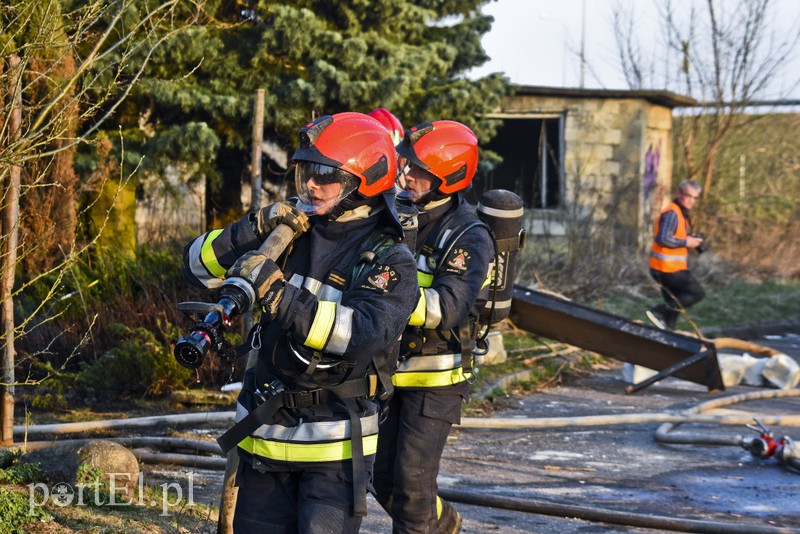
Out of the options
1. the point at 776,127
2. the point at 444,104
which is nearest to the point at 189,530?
the point at 444,104

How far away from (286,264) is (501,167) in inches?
767

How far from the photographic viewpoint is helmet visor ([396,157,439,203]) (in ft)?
15.9

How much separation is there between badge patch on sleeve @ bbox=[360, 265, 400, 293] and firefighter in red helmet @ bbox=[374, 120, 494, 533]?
0.92 metres

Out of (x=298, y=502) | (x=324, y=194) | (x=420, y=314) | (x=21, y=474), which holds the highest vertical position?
(x=324, y=194)

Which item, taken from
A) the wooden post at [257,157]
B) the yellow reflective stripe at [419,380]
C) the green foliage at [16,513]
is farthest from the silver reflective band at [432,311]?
→ the wooden post at [257,157]

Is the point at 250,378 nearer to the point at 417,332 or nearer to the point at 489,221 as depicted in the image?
the point at 417,332

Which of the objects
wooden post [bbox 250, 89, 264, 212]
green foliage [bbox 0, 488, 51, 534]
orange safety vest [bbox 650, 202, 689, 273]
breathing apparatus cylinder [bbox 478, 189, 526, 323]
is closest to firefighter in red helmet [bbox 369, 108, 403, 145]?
wooden post [bbox 250, 89, 264, 212]

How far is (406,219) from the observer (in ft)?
13.6

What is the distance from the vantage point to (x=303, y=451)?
3314 mm

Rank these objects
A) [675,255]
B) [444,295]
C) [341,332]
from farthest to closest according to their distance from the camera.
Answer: [675,255], [444,295], [341,332]

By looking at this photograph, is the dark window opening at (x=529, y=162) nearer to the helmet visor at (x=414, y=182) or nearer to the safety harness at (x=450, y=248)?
the helmet visor at (x=414, y=182)

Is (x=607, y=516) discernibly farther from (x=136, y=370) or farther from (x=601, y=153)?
(x=601, y=153)

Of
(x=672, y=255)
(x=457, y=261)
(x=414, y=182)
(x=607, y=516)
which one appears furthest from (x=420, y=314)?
(x=672, y=255)

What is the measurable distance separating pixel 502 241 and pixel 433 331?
716mm
